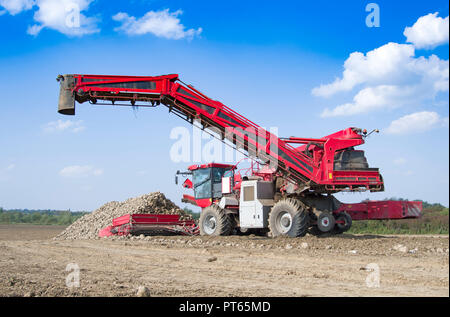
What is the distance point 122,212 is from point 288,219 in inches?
389

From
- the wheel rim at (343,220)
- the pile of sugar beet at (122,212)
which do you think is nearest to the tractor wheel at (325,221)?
the wheel rim at (343,220)

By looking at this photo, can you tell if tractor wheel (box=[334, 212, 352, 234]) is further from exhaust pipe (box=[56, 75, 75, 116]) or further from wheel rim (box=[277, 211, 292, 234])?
exhaust pipe (box=[56, 75, 75, 116])

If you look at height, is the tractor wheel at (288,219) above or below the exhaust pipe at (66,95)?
below

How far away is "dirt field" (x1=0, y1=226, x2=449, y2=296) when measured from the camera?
582cm

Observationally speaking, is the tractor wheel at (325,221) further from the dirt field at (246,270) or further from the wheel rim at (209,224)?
the wheel rim at (209,224)

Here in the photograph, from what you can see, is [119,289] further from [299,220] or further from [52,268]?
[299,220]

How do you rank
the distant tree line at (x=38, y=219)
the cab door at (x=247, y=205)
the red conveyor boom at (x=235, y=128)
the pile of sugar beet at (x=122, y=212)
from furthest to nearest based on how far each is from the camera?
the distant tree line at (x=38, y=219) → the pile of sugar beet at (x=122, y=212) → the cab door at (x=247, y=205) → the red conveyor boom at (x=235, y=128)

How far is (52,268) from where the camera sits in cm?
833

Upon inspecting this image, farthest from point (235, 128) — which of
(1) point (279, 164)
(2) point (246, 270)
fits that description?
(2) point (246, 270)

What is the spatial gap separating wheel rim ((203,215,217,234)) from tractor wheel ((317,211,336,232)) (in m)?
4.21

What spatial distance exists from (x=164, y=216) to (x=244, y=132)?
603 centimetres

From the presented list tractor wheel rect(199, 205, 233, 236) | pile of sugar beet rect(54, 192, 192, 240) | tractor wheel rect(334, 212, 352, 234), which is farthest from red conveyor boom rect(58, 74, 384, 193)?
pile of sugar beet rect(54, 192, 192, 240)

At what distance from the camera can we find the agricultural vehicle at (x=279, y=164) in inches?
503
